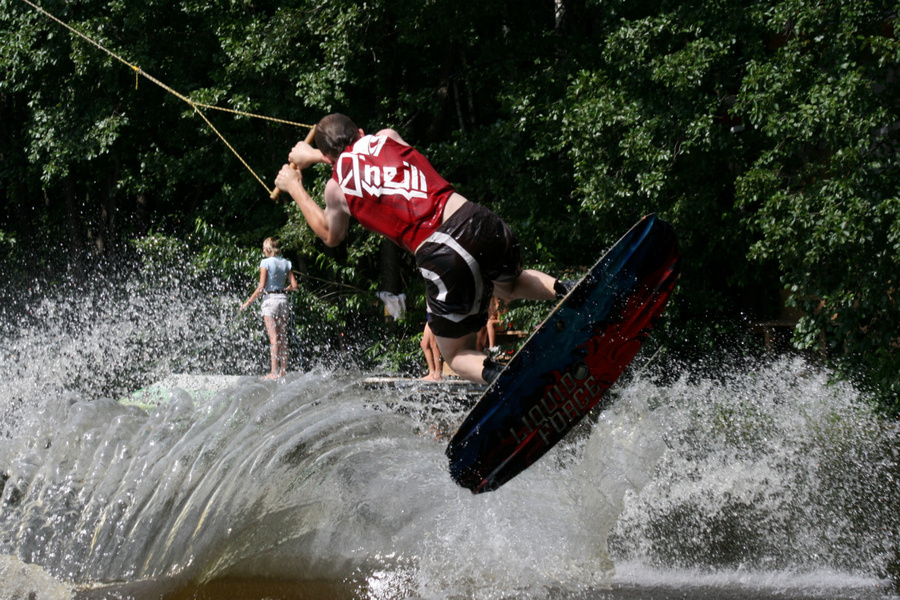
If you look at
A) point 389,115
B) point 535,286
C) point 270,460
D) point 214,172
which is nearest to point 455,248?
point 535,286

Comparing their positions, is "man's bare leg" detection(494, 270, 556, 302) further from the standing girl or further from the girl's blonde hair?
the girl's blonde hair

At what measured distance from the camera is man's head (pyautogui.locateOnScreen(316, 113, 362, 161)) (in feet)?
12.5

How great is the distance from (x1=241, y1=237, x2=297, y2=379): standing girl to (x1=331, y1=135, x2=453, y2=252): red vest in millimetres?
4893

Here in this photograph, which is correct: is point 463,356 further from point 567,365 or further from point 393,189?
point 393,189

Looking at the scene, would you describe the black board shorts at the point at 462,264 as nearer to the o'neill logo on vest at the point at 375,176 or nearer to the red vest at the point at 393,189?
the red vest at the point at 393,189

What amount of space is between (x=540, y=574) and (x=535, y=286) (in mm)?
1317

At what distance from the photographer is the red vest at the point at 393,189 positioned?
3648 millimetres

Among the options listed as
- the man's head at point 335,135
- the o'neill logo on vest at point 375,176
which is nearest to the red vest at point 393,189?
the o'neill logo on vest at point 375,176

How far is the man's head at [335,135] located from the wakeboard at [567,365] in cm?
121

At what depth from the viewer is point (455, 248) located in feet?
11.8

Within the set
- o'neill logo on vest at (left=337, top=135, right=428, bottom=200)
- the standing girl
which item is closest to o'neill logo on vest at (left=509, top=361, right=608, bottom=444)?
o'neill logo on vest at (left=337, top=135, right=428, bottom=200)

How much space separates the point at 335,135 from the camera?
3.82 metres

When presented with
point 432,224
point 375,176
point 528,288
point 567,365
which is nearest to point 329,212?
point 375,176

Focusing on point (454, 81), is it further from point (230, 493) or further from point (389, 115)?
point (230, 493)
